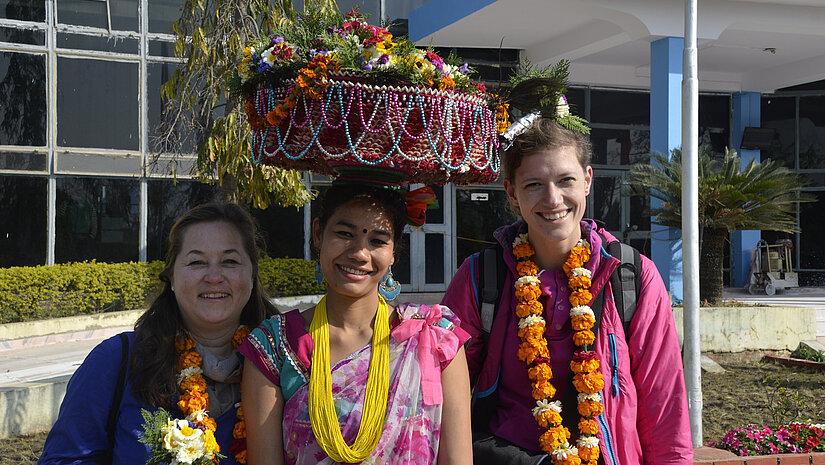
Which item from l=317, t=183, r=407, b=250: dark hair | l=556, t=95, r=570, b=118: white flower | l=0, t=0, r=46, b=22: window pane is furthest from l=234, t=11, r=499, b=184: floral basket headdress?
l=0, t=0, r=46, b=22: window pane

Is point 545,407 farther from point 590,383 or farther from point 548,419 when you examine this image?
point 590,383

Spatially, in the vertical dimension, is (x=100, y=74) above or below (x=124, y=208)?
above

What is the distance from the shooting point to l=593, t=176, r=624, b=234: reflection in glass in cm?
1694

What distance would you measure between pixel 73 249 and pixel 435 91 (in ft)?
39.9

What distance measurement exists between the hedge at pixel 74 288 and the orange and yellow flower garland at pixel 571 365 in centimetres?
847

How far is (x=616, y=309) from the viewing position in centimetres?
274

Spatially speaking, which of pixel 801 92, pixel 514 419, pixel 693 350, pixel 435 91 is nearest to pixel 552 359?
pixel 514 419

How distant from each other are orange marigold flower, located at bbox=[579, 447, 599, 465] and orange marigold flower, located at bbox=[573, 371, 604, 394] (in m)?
0.21

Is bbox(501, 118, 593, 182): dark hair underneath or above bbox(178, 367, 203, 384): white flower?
above

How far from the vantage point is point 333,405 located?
7.82 feet

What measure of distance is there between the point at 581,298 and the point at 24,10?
13.2 metres

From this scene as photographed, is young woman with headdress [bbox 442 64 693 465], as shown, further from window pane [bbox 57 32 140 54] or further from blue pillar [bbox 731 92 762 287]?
blue pillar [bbox 731 92 762 287]

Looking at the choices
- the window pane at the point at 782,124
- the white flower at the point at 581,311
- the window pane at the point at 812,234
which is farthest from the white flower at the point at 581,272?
the window pane at the point at 812,234

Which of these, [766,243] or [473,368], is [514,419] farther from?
[766,243]
